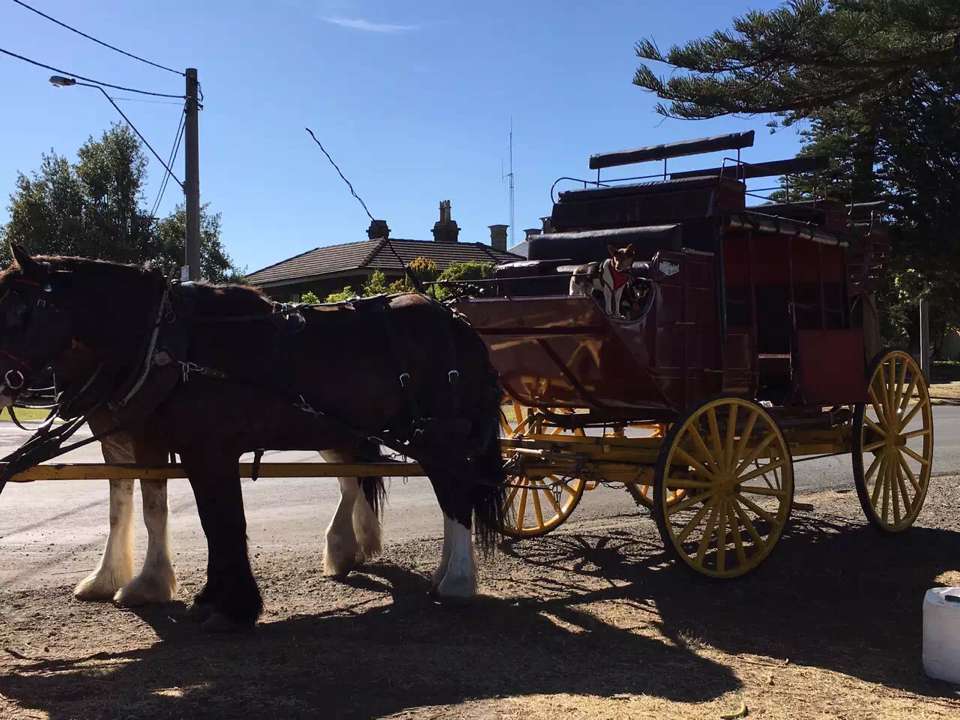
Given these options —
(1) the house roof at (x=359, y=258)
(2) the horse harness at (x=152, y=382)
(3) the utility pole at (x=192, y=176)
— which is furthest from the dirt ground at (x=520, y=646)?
(1) the house roof at (x=359, y=258)

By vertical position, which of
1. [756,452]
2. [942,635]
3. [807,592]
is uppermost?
[756,452]

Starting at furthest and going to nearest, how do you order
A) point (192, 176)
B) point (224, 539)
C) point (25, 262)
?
1. point (192, 176)
2. point (224, 539)
3. point (25, 262)

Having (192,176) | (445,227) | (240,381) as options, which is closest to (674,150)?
(240,381)

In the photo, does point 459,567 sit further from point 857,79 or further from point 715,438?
point 857,79

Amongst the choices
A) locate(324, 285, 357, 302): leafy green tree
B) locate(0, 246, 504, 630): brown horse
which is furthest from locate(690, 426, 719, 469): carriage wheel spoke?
locate(324, 285, 357, 302): leafy green tree

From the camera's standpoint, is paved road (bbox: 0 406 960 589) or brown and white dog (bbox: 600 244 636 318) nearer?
brown and white dog (bbox: 600 244 636 318)

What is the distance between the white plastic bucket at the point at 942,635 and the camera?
430cm

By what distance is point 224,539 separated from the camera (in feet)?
15.9

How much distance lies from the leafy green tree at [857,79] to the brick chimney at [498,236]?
33.9 metres

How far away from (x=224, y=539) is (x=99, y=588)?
120 centimetres

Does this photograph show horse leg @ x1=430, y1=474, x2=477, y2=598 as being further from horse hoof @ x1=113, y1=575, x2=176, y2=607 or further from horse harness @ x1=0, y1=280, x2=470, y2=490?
horse hoof @ x1=113, y1=575, x2=176, y2=607

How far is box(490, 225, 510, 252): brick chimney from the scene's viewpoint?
135 feet

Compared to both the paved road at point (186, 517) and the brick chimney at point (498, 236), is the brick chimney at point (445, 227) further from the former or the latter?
the paved road at point (186, 517)

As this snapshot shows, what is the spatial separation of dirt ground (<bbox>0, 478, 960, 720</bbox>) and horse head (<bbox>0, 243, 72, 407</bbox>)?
4.25 feet
